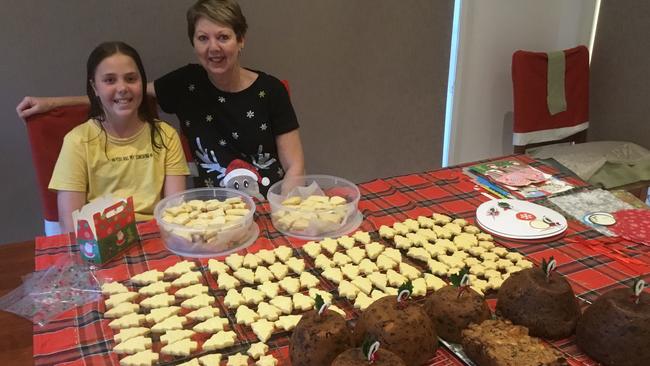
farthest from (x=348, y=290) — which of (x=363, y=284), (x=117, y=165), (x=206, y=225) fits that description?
(x=117, y=165)

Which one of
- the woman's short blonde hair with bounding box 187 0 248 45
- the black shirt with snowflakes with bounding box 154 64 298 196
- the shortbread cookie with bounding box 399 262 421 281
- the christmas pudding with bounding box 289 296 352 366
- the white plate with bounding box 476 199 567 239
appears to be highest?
the woman's short blonde hair with bounding box 187 0 248 45

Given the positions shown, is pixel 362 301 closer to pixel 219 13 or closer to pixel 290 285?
pixel 290 285

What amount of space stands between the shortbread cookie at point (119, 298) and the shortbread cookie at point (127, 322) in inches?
2.3

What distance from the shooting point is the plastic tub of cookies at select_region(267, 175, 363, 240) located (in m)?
1.62

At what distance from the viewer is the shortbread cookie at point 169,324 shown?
120cm

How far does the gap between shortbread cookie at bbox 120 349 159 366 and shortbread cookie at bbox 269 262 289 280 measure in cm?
38

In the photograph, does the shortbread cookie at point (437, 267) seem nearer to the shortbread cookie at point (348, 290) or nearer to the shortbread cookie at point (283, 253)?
the shortbread cookie at point (348, 290)

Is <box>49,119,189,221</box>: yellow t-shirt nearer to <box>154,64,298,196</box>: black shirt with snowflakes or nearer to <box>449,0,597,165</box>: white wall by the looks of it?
<box>154,64,298,196</box>: black shirt with snowflakes

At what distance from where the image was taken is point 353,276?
1393 mm

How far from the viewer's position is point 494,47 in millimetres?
3172

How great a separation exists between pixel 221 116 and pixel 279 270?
0.93 m

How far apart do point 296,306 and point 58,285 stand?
2.01 ft

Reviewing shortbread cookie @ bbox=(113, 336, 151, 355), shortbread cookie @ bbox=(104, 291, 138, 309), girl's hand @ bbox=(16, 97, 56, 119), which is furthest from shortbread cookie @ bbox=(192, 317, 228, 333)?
girl's hand @ bbox=(16, 97, 56, 119)

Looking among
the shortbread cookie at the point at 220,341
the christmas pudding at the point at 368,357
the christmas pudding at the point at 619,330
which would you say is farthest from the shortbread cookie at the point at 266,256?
the christmas pudding at the point at 619,330
